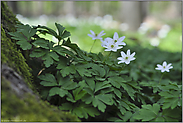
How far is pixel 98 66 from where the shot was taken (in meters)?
1.51

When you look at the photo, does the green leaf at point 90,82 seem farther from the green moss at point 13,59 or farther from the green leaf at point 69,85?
the green moss at point 13,59

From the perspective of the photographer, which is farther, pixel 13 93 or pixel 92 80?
pixel 92 80

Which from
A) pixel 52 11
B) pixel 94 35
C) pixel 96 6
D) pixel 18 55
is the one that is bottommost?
pixel 18 55

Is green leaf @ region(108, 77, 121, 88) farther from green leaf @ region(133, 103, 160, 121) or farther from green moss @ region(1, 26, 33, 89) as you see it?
green moss @ region(1, 26, 33, 89)

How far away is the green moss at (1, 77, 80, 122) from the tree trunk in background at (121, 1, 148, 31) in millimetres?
11066

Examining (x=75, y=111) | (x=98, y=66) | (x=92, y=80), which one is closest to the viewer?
(x=75, y=111)

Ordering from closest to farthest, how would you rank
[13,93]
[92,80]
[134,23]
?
[13,93], [92,80], [134,23]

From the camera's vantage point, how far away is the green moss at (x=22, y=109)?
97 centimetres

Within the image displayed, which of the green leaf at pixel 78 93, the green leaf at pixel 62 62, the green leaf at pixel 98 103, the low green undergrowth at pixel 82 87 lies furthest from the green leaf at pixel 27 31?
the green leaf at pixel 98 103

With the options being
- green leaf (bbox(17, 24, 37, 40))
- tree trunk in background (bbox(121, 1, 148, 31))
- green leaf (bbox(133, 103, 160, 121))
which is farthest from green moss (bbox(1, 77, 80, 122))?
tree trunk in background (bbox(121, 1, 148, 31))

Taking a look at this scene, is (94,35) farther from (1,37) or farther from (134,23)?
(134,23)

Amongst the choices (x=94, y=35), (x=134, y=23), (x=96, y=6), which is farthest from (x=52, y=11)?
(x=94, y=35)

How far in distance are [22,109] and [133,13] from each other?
36.9 feet

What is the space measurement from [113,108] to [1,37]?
1.14 m
